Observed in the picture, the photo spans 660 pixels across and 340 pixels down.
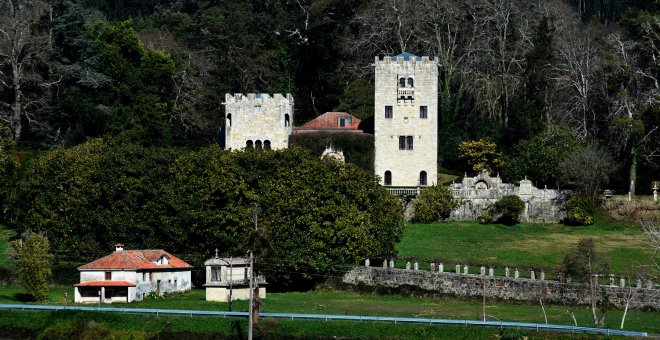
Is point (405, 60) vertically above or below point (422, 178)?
above

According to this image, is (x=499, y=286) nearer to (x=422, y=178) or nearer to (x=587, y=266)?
(x=587, y=266)

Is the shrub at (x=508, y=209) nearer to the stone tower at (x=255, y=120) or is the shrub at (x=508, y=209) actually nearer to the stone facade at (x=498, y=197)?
the stone facade at (x=498, y=197)

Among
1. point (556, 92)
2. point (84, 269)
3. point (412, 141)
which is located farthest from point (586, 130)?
point (84, 269)

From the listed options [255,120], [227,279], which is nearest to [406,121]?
[255,120]

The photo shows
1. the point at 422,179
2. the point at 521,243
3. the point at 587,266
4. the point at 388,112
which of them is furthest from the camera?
the point at 388,112

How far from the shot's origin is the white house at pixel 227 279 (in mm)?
77125

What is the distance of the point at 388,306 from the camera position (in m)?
75.0

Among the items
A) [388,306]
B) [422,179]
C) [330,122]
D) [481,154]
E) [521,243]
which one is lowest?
[388,306]

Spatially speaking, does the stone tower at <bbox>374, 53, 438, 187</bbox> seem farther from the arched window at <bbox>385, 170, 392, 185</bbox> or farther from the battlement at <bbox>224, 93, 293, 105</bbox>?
the battlement at <bbox>224, 93, 293, 105</bbox>

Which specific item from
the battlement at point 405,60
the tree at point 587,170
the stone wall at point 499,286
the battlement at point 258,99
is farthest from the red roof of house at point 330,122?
the stone wall at point 499,286

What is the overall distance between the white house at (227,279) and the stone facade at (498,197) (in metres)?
19.2

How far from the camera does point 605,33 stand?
11612cm

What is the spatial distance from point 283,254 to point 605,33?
45.9 m

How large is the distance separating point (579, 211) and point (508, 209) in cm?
446
